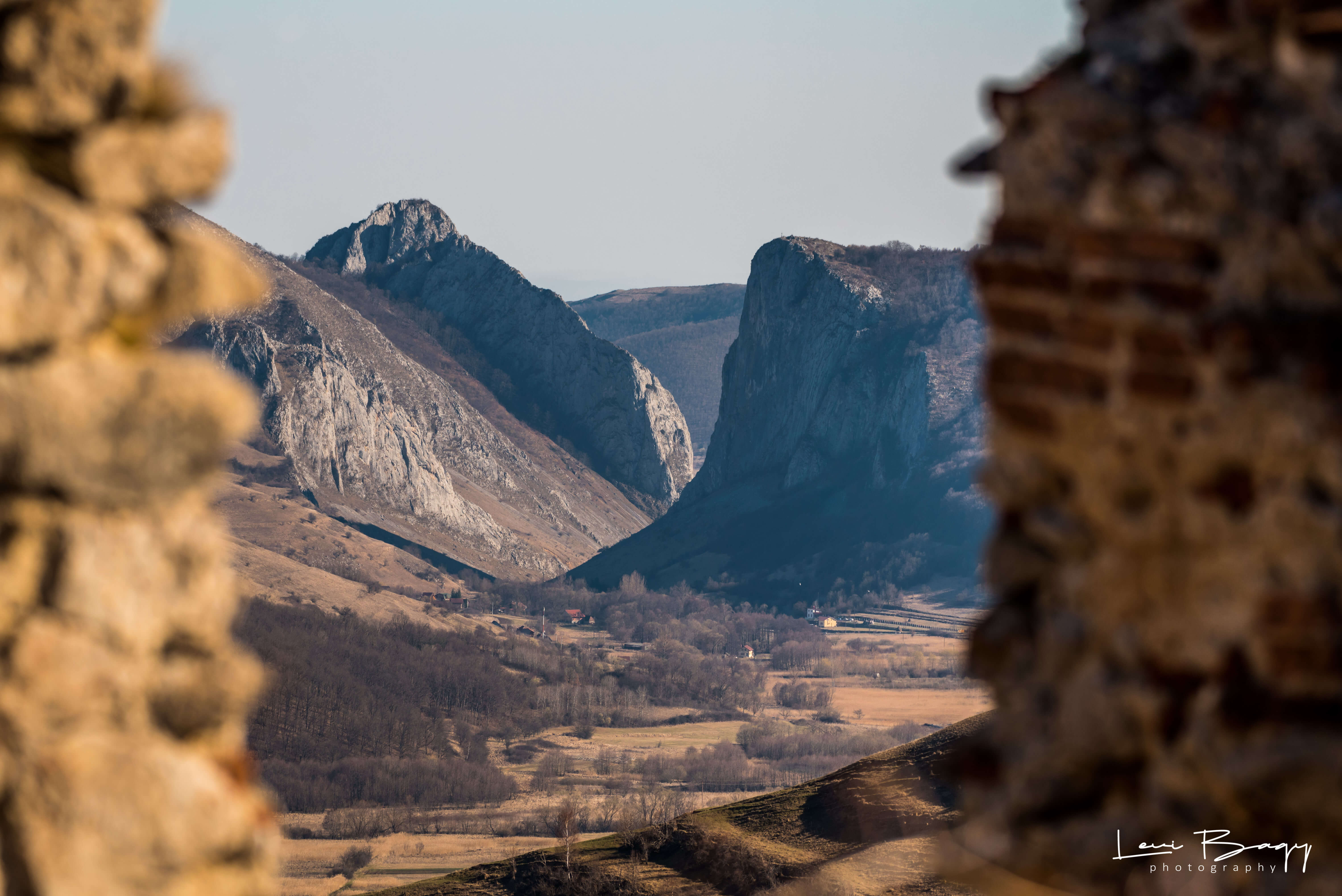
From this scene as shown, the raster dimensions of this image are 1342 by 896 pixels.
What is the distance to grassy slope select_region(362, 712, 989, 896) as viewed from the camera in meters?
33.7

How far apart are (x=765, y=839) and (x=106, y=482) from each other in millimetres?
34387

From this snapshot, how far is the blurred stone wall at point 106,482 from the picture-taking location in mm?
4059

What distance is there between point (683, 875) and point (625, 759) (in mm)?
58290

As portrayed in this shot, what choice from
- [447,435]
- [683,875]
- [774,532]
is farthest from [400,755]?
[447,435]

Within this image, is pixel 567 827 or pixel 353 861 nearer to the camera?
pixel 567 827

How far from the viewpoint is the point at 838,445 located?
17550 cm

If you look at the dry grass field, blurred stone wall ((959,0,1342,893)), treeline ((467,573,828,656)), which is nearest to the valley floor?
the dry grass field

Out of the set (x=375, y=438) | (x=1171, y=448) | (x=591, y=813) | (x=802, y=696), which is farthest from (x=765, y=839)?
(x=375, y=438)

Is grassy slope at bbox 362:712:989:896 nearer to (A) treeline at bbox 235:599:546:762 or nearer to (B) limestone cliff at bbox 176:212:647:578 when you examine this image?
(A) treeline at bbox 235:599:546:762

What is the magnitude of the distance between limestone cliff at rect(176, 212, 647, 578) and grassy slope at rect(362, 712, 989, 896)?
385 ft

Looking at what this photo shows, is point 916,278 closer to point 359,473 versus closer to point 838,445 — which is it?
point 838,445
